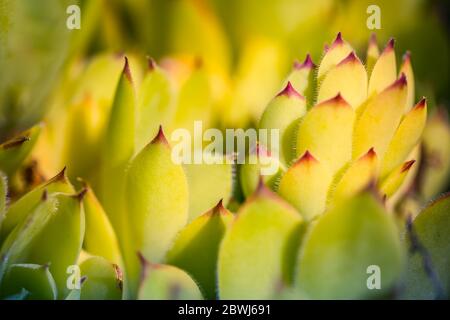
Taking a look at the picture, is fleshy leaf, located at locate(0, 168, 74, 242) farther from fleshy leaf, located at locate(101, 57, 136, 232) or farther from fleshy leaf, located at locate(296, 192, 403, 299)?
fleshy leaf, located at locate(296, 192, 403, 299)

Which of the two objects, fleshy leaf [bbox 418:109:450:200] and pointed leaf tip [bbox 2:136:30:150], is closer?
pointed leaf tip [bbox 2:136:30:150]

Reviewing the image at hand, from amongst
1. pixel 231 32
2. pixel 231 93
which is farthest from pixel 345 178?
pixel 231 32

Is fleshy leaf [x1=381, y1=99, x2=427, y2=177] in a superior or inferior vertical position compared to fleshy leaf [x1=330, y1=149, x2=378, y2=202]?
superior

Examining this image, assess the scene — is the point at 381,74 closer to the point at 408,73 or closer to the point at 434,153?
the point at 408,73

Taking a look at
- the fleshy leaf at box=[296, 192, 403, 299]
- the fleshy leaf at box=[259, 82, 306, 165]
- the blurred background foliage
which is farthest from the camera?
the blurred background foliage

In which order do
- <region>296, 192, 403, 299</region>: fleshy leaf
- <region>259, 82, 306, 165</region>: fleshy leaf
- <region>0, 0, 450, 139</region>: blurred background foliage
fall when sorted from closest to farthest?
<region>296, 192, 403, 299</region>: fleshy leaf → <region>259, 82, 306, 165</region>: fleshy leaf → <region>0, 0, 450, 139</region>: blurred background foliage

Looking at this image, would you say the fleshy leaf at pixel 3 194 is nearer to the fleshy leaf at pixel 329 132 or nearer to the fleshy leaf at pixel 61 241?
the fleshy leaf at pixel 61 241

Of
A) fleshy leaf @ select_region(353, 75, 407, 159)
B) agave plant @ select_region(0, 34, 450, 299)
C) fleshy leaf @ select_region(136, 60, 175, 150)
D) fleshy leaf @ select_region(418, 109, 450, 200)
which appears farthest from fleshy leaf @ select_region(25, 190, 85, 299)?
fleshy leaf @ select_region(418, 109, 450, 200)
